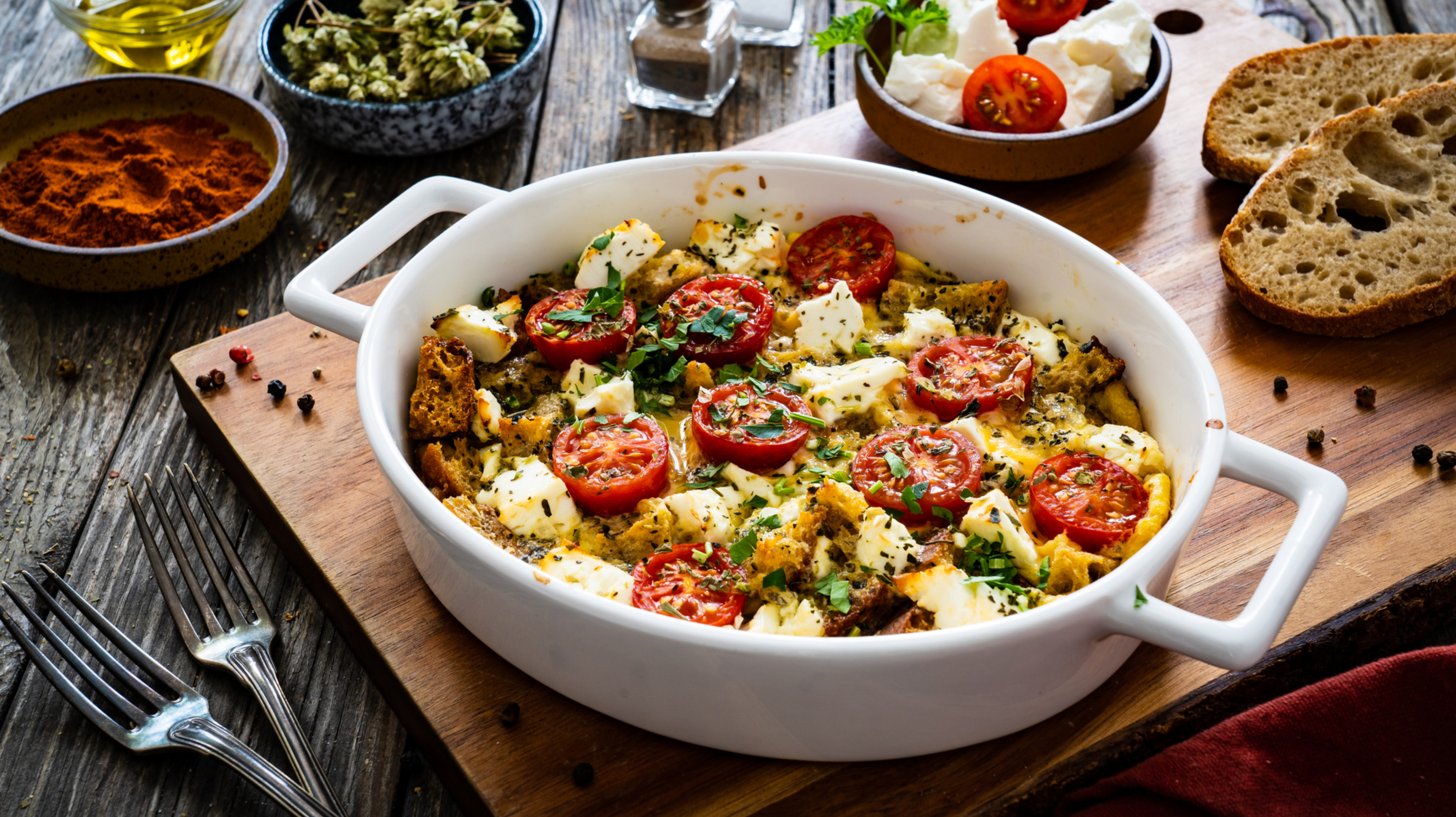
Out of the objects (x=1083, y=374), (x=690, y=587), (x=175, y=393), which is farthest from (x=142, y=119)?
(x=1083, y=374)

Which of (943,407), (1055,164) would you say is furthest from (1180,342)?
(1055,164)

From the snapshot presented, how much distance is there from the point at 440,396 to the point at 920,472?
1.02 metres

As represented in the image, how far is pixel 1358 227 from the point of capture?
136 inches

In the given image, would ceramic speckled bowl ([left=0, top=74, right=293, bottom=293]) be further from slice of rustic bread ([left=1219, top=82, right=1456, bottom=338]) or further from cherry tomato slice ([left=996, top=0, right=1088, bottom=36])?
slice of rustic bread ([left=1219, top=82, right=1456, bottom=338])

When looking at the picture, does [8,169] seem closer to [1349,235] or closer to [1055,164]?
[1055,164]

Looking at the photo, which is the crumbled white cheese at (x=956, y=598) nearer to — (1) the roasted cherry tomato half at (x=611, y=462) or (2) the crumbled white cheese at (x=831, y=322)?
(1) the roasted cherry tomato half at (x=611, y=462)

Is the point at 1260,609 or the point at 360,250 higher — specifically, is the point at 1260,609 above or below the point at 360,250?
Answer: below

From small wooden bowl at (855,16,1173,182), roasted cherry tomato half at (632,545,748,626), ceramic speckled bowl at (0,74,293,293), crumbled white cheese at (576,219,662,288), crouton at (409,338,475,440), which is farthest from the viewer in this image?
small wooden bowl at (855,16,1173,182)

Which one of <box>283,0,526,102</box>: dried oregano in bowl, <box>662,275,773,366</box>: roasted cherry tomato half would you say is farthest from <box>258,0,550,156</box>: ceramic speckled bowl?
<box>662,275,773,366</box>: roasted cherry tomato half

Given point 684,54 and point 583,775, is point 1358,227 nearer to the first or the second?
point 684,54

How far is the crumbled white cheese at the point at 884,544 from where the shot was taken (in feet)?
7.32

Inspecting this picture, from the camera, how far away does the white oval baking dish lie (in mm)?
1905

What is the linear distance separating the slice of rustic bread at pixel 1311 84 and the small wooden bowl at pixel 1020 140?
239mm

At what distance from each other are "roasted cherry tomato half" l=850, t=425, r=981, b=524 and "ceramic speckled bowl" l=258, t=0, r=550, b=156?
2.04m
